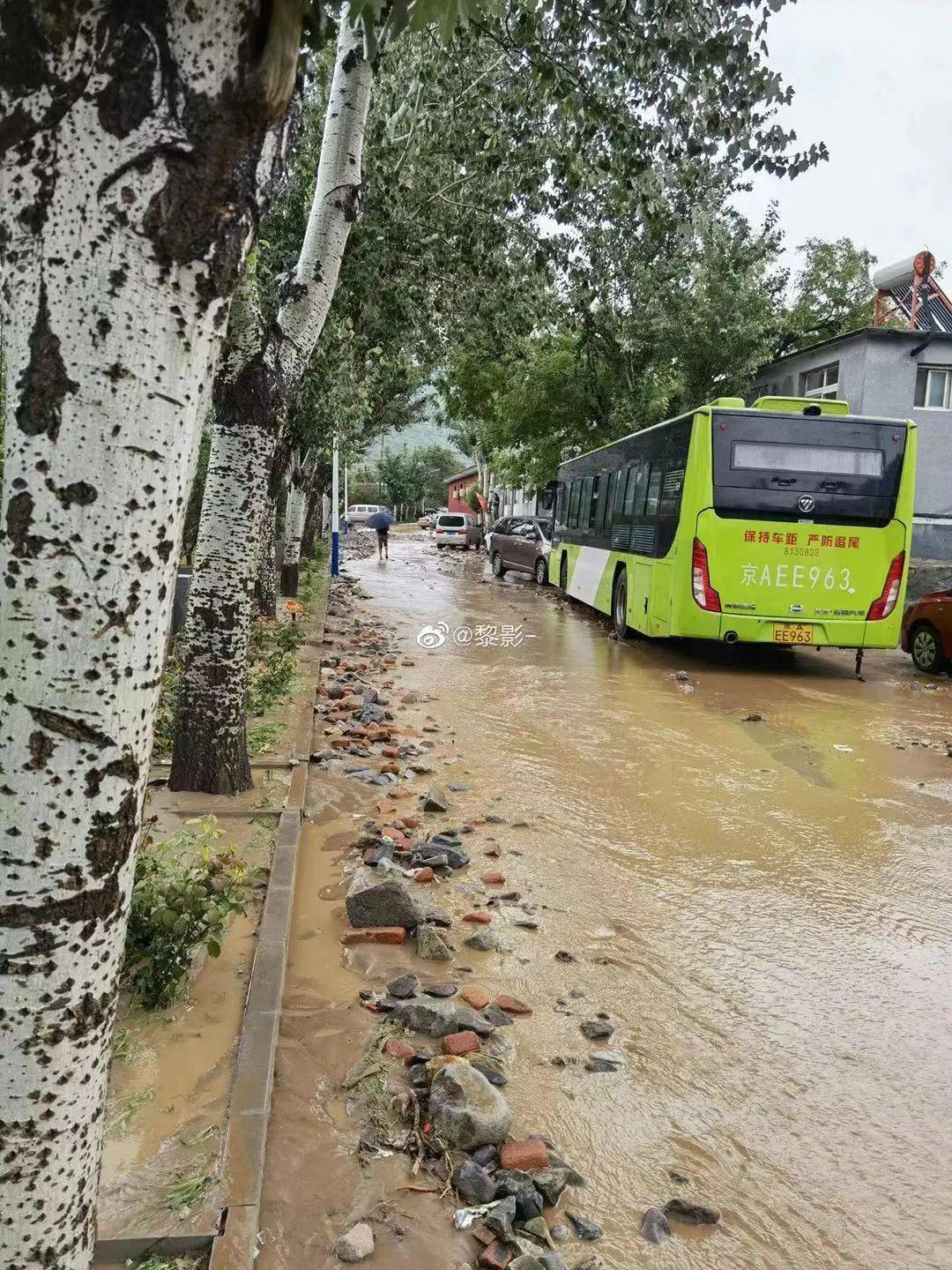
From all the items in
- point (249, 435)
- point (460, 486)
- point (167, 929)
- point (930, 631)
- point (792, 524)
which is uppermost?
point (460, 486)

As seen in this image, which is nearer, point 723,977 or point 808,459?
point 723,977

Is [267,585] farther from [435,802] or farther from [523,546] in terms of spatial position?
[523,546]

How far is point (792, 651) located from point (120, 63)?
15.3 metres

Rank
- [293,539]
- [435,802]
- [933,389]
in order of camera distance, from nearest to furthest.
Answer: [435,802] → [293,539] → [933,389]

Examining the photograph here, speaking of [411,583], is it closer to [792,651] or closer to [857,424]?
[792,651]

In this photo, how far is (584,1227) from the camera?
2.95 metres

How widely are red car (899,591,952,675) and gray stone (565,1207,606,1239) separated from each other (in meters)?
11.6

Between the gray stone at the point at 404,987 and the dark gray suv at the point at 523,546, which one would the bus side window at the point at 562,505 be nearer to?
the dark gray suv at the point at 523,546

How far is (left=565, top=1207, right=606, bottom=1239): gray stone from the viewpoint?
292 cm

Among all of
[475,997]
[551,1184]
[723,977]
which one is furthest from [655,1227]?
[723,977]

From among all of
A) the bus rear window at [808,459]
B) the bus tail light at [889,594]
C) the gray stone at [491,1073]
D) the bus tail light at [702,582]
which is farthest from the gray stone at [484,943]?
the bus tail light at [889,594]

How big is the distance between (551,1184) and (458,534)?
4199cm

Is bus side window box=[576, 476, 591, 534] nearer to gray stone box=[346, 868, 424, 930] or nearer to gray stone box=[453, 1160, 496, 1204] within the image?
gray stone box=[346, 868, 424, 930]

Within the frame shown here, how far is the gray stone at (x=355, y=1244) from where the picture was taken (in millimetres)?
2775
